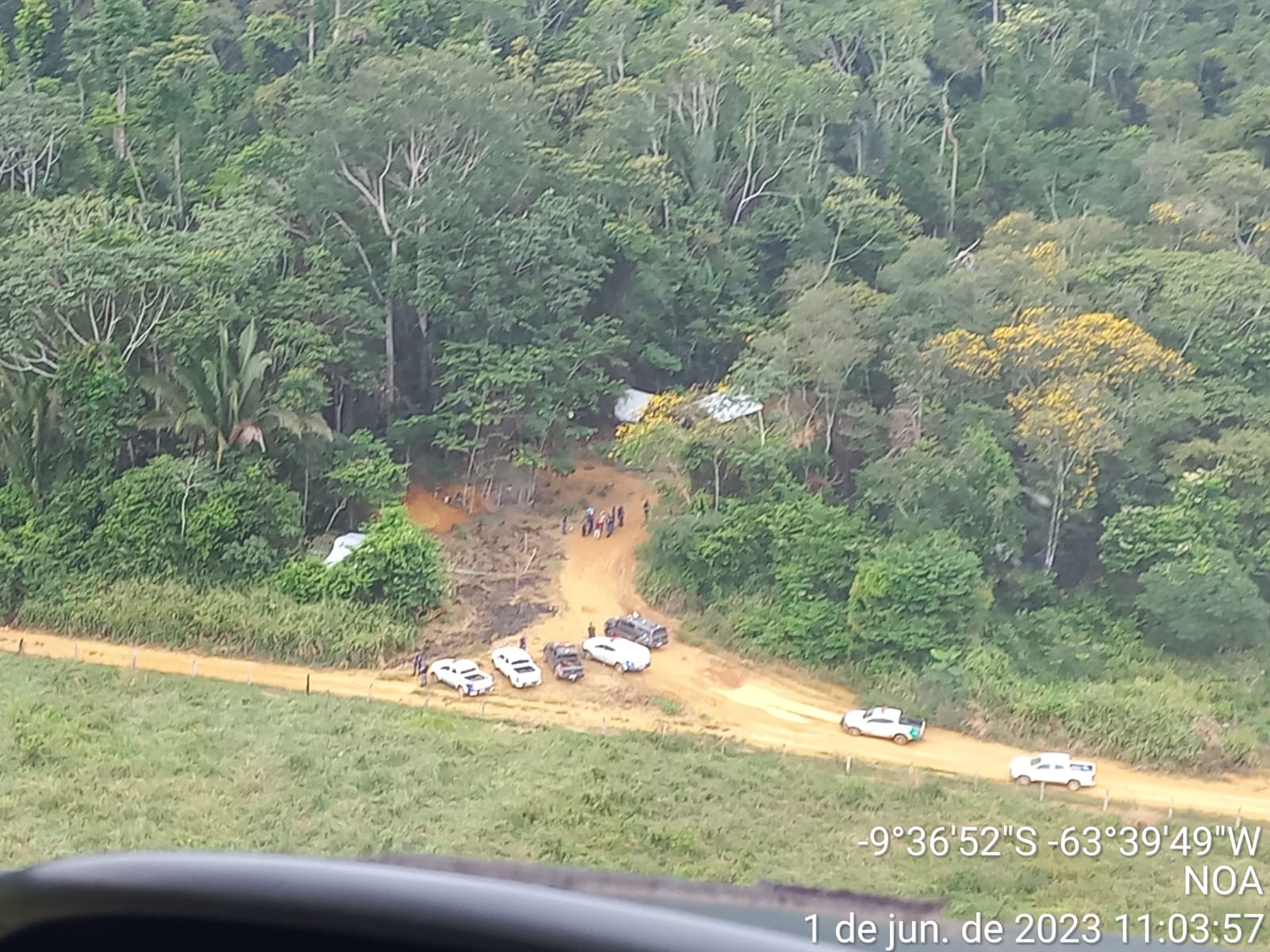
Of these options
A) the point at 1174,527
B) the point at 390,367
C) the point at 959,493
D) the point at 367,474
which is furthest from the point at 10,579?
the point at 1174,527

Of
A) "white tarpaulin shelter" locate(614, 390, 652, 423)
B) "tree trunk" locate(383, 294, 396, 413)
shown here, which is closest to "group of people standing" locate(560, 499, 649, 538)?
"white tarpaulin shelter" locate(614, 390, 652, 423)

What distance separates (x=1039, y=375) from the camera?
3346mm

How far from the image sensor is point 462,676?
3.02m

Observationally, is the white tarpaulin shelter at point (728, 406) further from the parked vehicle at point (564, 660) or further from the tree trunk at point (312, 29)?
the tree trunk at point (312, 29)

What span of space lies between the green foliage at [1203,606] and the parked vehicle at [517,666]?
1.45 metres

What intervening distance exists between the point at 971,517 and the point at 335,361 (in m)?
1.77

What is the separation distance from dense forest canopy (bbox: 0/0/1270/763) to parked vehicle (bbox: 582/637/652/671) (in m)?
0.24

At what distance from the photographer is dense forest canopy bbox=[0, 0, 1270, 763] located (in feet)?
10.5

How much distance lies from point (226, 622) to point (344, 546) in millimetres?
353

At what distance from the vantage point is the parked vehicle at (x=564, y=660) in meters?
3.04

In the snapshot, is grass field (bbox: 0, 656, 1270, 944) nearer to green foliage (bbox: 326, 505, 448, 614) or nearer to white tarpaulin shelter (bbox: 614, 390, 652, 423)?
green foliage (bbox: 326, 505, 448, 614)


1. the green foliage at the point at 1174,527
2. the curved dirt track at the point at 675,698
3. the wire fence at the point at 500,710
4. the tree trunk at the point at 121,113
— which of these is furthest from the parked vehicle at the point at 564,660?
the tree trunk at the point at 121,113

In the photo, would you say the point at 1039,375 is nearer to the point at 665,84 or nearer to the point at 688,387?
the point at 688,387

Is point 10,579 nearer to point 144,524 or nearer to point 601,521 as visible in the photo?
point 144,524
